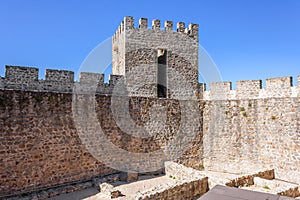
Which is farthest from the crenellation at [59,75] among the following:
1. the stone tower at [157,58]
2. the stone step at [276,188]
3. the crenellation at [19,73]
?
the stone step at [276,188]

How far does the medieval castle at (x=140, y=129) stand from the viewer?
690cm

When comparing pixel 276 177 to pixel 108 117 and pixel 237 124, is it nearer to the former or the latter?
pixel 237 124

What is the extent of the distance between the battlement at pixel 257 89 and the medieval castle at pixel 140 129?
5cm

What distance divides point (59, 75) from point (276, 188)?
28.8 feet

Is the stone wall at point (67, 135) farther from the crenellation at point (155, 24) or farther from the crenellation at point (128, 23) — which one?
the crenellation at point (155, 24)

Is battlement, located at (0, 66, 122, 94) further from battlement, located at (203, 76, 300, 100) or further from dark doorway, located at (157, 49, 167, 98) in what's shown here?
battlement, located at (203, 76, 300, 100)

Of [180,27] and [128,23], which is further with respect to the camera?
[180,27]

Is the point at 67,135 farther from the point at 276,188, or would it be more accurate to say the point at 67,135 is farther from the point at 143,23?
the point at 143,23

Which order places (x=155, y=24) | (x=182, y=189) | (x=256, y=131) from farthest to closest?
(x=155, y=24) < (x=256, y=131) < (x=182, y=189)

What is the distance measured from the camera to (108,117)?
876cm

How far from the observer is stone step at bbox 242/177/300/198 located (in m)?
6.86

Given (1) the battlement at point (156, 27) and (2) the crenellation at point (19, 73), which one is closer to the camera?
(2) the crenellation at point (19, 73)

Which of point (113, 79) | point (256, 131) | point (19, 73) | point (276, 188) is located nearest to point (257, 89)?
point (256, 131)

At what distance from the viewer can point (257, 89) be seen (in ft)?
38.1
